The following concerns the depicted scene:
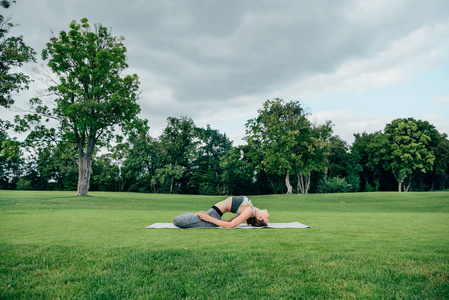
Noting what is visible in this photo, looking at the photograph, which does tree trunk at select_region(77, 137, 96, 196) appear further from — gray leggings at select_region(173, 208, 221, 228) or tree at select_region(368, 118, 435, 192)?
tree at select_region(368, 118, 435, 192)

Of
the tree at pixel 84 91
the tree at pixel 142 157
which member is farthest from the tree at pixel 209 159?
the tree at pixel 84 91

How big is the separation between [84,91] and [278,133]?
28.1 meters

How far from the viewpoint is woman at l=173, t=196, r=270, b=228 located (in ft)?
24.5

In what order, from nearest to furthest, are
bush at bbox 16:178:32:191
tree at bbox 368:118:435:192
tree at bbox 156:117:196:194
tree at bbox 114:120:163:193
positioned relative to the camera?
tree at bbox 368:118:435:192 < tree at bbox 114:120:163:193 < bush at bbox 16:178:32:191 < tree at bbox 156:117:196:194

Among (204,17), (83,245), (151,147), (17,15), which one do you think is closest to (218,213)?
(83,245)

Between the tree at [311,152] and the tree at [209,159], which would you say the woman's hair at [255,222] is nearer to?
the tree at [311,152]

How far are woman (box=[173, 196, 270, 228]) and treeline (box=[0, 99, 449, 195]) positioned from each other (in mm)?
38998

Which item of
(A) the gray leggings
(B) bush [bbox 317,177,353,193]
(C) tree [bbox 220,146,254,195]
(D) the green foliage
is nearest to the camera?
(A) the gray leggings

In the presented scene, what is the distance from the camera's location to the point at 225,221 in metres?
7.58

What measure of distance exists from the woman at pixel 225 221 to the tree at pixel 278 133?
34380mm

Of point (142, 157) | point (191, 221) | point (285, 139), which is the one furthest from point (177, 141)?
point (191, 221)

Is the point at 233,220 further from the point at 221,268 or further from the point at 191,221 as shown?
the point at 221,268

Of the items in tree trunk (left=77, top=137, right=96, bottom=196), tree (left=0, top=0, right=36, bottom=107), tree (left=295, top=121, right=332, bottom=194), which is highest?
tree (left=0, top=0, right=36, bottom=107)

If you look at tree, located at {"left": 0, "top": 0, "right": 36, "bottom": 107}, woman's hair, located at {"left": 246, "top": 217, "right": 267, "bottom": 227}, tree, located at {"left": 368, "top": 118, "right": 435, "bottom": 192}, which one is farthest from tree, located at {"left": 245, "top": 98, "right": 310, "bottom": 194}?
woman's hair, located at {"left": 246, "top": 217, "right": 267, "bottom": 227}
